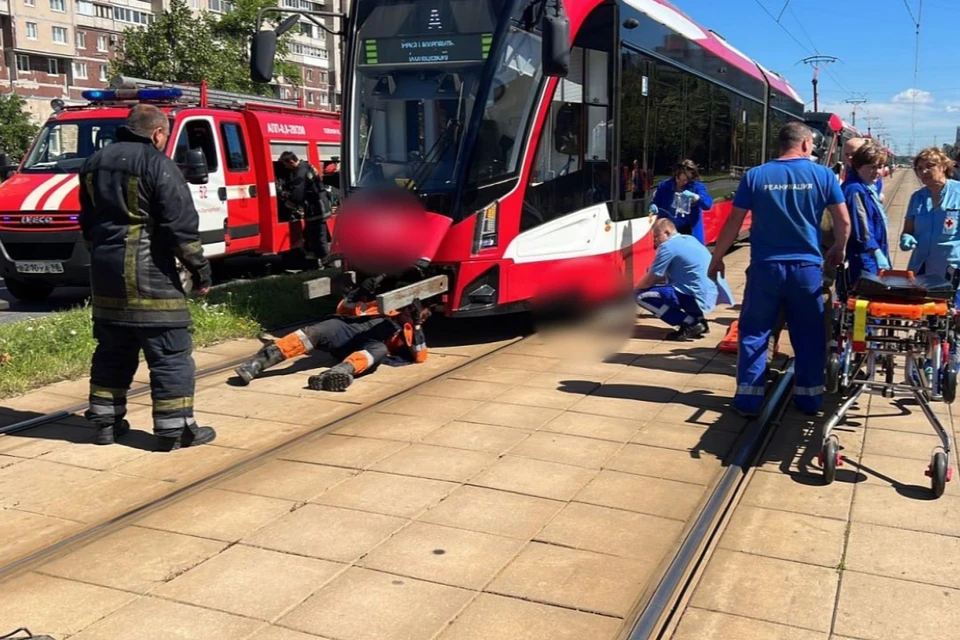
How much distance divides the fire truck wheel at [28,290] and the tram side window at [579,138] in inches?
296

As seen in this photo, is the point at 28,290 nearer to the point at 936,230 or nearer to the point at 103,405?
the point at 103,405

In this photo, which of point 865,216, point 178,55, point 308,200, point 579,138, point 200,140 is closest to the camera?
point 865,216

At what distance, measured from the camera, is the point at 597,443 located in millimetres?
5770

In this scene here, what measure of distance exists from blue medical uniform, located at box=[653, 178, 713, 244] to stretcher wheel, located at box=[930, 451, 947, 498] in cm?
560

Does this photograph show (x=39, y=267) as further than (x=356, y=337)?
Yes

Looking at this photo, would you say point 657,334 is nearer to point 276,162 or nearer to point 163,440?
point 163,440

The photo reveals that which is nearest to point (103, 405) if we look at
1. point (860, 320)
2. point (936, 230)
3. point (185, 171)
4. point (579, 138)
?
point (860, 320)

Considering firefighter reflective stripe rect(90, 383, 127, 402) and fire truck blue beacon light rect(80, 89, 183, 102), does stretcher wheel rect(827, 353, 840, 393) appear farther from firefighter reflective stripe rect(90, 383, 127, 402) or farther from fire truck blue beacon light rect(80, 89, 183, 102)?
fire truck blue beacon light rect(80, 89, 183, 102)

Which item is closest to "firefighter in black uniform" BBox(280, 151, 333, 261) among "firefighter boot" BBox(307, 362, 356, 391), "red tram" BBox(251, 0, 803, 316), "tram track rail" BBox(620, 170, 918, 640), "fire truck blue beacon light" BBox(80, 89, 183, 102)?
"fire truck blue beacon light" BBox(80, 89, 183, 102)

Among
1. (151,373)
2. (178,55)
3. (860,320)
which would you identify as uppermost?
(178,55)

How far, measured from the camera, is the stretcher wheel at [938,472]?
4805 mm

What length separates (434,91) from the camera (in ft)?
27.5

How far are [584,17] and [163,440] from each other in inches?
221

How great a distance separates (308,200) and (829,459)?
411 inches
